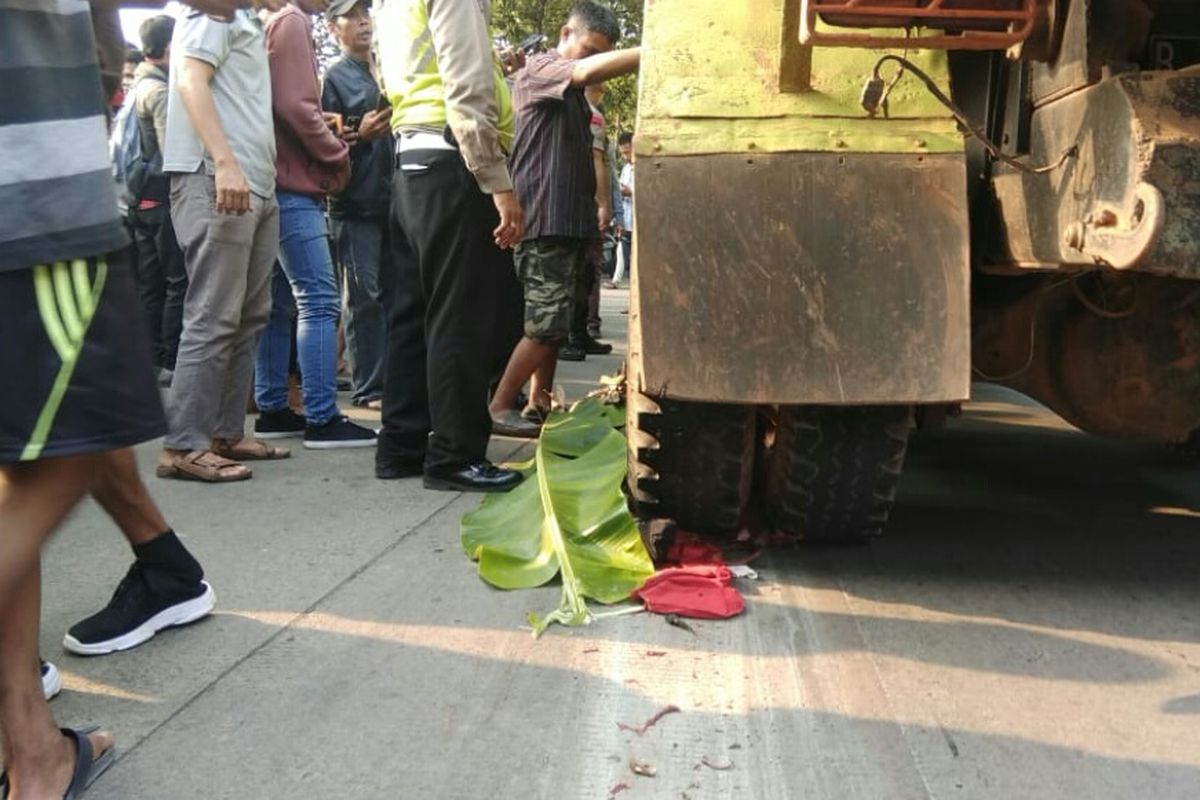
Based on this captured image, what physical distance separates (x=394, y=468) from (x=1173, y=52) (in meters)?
2.95

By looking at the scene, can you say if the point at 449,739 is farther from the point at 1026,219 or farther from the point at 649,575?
the point at 1026,219

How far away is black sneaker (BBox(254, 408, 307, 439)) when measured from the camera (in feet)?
17.7

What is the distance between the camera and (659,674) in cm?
260

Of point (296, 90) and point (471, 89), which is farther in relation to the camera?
point (296, 90)

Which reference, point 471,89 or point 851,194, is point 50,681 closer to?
point 851,194

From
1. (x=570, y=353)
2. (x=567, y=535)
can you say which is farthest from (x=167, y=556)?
(x=570, y=353)

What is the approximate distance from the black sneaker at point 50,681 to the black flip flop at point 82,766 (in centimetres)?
31

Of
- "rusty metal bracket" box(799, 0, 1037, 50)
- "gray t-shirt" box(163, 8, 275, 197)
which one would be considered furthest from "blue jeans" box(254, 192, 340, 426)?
"rusty metal bracket" box(799, 0, 1037, 50)

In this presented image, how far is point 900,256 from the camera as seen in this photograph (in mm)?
2803

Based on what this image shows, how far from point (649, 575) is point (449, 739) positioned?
96 cm

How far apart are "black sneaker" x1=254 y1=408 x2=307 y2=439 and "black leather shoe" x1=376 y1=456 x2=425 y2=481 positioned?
0.98 meters

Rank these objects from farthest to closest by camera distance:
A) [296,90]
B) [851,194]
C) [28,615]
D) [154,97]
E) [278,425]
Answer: [154,97] → [278,425] → [296,90] → [851,194] → [28,615]

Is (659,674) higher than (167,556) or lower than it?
lower

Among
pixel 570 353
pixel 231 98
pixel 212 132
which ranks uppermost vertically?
pixel 231 98
